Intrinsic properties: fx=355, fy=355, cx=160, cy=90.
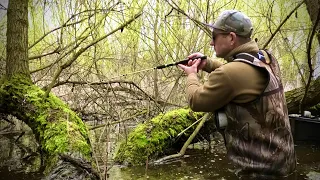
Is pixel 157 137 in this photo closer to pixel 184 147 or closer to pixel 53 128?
pixel 184 147

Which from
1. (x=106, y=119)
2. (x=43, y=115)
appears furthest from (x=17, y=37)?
(x=106, y=119)

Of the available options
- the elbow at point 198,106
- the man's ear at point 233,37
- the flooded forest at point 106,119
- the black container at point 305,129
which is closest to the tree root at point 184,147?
the flooded forest at point 106,119

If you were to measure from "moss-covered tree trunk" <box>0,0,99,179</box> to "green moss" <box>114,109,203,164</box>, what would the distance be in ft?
2.86

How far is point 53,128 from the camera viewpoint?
456 centimetres

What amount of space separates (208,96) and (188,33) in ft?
22.2

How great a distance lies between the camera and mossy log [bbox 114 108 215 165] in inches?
210

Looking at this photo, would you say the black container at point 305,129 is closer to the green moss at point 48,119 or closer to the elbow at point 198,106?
the green moss at point 48,119

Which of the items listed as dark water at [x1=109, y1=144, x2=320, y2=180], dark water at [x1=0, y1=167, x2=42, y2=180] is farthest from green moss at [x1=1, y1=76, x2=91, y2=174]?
dark water at [x1=109, y1=144, x2=320, y2=180]

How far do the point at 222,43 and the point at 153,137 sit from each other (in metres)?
2.93

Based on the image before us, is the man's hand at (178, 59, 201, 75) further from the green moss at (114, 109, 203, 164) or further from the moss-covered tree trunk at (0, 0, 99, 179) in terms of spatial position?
the green moss at (114, 109, 203, 164)

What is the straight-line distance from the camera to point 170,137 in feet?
18.9

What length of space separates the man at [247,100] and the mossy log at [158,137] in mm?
2503

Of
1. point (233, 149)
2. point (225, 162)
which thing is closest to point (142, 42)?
point (225, 162)

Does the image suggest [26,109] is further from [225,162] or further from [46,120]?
[225,162]
